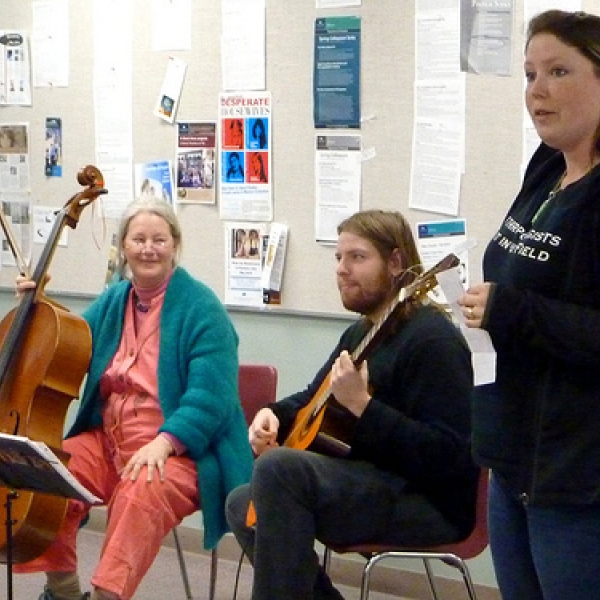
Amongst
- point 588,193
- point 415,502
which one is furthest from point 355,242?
point 588,193

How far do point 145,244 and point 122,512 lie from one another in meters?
0.71

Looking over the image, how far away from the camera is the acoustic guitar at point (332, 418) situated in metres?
2.31

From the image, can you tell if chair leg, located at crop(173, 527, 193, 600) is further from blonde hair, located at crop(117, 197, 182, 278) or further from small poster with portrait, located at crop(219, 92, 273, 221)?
small poster with portrait, located at crop(219, 92, 273, 221)

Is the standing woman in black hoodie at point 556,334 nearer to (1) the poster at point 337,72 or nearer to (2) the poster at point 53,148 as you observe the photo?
(1) the poster at point 337,72

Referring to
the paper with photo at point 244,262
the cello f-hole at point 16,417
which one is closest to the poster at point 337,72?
the paper with photo at point 244,262

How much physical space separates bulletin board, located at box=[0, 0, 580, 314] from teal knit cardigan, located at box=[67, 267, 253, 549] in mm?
520

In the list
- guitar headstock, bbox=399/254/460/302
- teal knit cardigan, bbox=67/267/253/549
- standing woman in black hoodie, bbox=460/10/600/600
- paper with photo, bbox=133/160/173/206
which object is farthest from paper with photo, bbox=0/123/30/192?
standing woman in black hoodie, bbox=460/10/600/600

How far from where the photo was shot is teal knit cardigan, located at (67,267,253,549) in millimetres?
2826

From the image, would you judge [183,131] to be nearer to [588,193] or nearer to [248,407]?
[248,407]

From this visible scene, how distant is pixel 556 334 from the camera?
152 centimetres

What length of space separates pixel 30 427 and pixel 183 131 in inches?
48.9

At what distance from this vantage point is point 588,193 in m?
1.54

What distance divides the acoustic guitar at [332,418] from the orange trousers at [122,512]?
1.26ft

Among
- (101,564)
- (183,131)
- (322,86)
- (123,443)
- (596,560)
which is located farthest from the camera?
(183,131)
